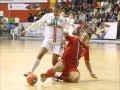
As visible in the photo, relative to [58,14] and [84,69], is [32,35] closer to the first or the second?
[84,69]

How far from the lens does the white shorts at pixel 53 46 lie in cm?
751

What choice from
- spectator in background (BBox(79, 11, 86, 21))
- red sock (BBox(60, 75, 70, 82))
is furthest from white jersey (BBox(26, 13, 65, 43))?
spectator in background (BBox(79, 11, 86, 21))

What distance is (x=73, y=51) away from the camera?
751 centimetres

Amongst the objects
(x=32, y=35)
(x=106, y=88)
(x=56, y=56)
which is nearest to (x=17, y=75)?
(x=56, y=56)

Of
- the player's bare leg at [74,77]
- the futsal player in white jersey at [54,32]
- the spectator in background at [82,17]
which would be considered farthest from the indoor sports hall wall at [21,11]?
the player's bare leg at [74,77]

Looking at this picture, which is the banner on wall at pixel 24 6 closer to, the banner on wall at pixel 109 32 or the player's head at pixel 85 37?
the banner on wall at pixel 109 32

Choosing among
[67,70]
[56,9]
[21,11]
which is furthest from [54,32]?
[21,11]

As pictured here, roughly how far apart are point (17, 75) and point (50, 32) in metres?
1.32

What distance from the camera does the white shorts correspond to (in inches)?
296

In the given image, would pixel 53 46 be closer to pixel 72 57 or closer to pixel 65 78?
pixel 72 57

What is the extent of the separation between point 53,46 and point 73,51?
428 millimetres

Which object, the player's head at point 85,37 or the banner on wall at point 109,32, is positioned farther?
the banner on wall at point 109,32

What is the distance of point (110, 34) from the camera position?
23.5 m

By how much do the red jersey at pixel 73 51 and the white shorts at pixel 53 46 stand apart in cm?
14
